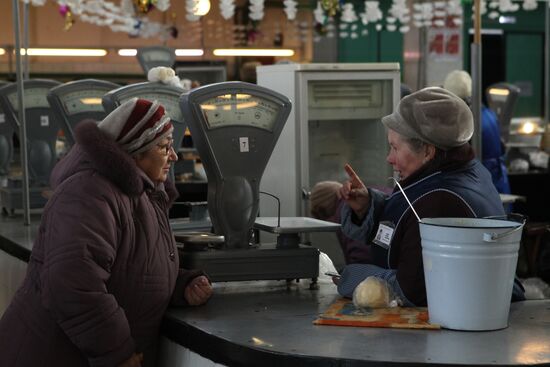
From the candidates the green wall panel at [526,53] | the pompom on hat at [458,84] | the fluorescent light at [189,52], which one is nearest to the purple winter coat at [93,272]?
the pompom on hat at [458,84]

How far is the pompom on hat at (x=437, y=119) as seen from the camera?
3.09 meters

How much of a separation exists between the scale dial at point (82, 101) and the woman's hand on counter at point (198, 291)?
8.53ft

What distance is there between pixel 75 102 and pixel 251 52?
9596 mm

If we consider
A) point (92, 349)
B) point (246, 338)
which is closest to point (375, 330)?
point (246, 338)

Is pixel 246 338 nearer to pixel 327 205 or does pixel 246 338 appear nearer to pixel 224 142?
pixel 224 142

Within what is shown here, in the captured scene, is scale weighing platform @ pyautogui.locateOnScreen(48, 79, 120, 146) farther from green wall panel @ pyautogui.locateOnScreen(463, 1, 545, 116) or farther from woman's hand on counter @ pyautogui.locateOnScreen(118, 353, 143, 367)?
green wall panel @ pyautogui.locateOnScreen(463, 1, 545, 116)

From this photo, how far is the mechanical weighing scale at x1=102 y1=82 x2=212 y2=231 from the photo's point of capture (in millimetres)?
4547

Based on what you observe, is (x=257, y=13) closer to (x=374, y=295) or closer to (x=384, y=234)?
(x=384, y=234)

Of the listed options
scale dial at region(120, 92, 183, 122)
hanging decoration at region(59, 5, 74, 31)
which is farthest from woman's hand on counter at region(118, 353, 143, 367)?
hanging decoration at region(59, 5, 74, 31)

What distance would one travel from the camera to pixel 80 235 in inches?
106

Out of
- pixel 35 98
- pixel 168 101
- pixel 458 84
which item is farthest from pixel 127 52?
pixel 168 101

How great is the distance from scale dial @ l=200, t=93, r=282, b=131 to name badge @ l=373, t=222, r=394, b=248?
0.65m

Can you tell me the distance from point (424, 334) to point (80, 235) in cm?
97

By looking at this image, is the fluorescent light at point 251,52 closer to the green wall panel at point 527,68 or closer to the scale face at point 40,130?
the green wall panel at point 527,68
